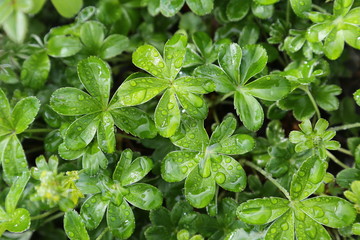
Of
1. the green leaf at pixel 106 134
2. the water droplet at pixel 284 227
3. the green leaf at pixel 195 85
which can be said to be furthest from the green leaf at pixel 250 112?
the green leaf at pixel 106 134

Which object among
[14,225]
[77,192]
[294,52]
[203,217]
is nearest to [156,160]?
[203,217]

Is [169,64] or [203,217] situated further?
[203,217]

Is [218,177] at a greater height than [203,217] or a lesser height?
greater

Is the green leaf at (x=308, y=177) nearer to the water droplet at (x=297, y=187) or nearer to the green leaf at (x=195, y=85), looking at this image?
the water droplet at (x=297, y=187)

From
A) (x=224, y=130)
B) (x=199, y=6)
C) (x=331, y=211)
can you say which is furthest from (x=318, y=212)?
(x=199, y=6)

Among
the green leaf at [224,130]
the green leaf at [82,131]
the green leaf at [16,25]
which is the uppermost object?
the green leaf at [16,25]

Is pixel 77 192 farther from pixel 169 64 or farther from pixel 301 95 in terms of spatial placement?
pixel 301 95
